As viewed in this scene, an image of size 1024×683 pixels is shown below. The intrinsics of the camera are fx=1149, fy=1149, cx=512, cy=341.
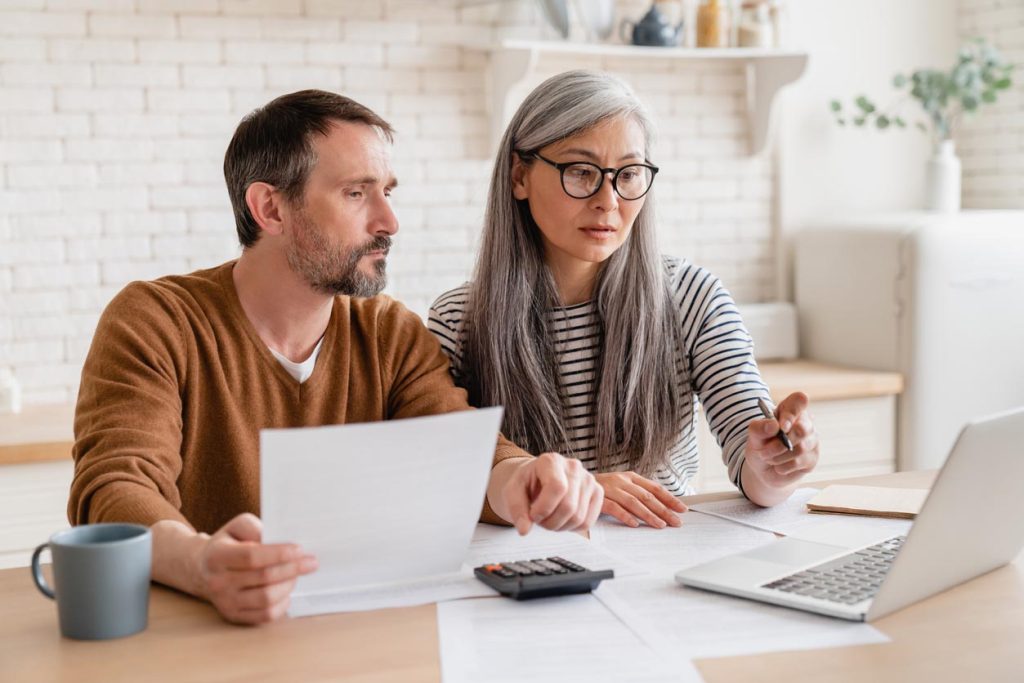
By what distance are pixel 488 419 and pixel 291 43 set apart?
2.33m

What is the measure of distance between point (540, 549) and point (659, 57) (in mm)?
2490

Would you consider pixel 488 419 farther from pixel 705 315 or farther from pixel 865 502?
pixel 705 315

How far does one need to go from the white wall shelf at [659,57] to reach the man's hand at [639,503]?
188 cm

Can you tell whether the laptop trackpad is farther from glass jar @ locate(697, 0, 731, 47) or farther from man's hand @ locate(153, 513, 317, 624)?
glass jar @ locate(697, 0, 731, 47)

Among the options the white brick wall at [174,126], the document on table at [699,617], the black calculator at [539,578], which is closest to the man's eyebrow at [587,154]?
the document on table at [699,617]

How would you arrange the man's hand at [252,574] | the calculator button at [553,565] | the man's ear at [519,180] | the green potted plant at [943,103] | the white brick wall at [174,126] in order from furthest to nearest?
the green potted plant at [943,103]
the white brick wall at [174,126]
the man's ear at [519,180]
the calculator button at [553,565]
the man's hand at [252,574]

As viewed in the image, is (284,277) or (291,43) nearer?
(284,277)

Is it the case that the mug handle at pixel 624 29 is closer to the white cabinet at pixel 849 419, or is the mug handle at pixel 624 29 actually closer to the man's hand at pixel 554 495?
the white cabinet at pixel 849 419

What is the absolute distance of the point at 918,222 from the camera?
137 inches

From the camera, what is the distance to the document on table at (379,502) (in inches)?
46.5

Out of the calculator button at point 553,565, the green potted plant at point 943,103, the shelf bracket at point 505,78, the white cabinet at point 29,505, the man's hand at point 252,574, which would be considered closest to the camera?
the man's hand at point 252,574

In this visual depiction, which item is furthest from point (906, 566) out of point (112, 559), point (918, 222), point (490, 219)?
point (918, 222)

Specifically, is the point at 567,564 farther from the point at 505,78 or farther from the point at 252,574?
the point at 505,78

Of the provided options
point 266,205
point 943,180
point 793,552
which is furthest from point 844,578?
point 943,180
